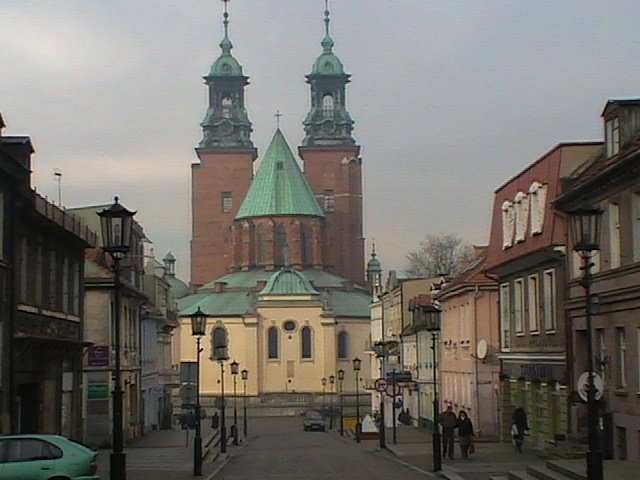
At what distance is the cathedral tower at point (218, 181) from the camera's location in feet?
456

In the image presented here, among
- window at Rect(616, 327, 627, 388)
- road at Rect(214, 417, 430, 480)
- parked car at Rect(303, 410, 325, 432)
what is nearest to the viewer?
window at Rect(616, 327, 627, 388)

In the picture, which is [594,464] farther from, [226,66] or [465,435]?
[226,66]

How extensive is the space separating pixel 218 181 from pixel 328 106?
1384 centimetres

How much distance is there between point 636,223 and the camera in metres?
27.8

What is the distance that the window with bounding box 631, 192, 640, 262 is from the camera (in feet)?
91.0

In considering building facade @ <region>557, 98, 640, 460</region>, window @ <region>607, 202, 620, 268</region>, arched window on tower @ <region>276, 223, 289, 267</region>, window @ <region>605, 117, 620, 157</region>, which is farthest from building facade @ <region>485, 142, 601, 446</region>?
arched window on tower @ <region>276, 223, 289, 267</region>

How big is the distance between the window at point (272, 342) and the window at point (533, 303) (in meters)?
83.2

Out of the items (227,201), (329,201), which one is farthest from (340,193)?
(227,201)

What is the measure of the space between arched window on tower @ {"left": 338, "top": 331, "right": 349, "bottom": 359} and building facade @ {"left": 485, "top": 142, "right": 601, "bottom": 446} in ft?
254

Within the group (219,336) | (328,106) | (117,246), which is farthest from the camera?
(328,106)

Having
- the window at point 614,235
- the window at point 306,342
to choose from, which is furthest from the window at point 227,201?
the window at point 614,235

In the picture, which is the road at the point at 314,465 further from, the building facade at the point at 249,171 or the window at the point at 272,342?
the building facade at the point at 249,171

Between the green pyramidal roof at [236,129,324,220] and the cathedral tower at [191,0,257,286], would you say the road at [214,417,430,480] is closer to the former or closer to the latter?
the green pyramidal roof at [236,129,324,220]

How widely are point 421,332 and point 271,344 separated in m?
56.5
